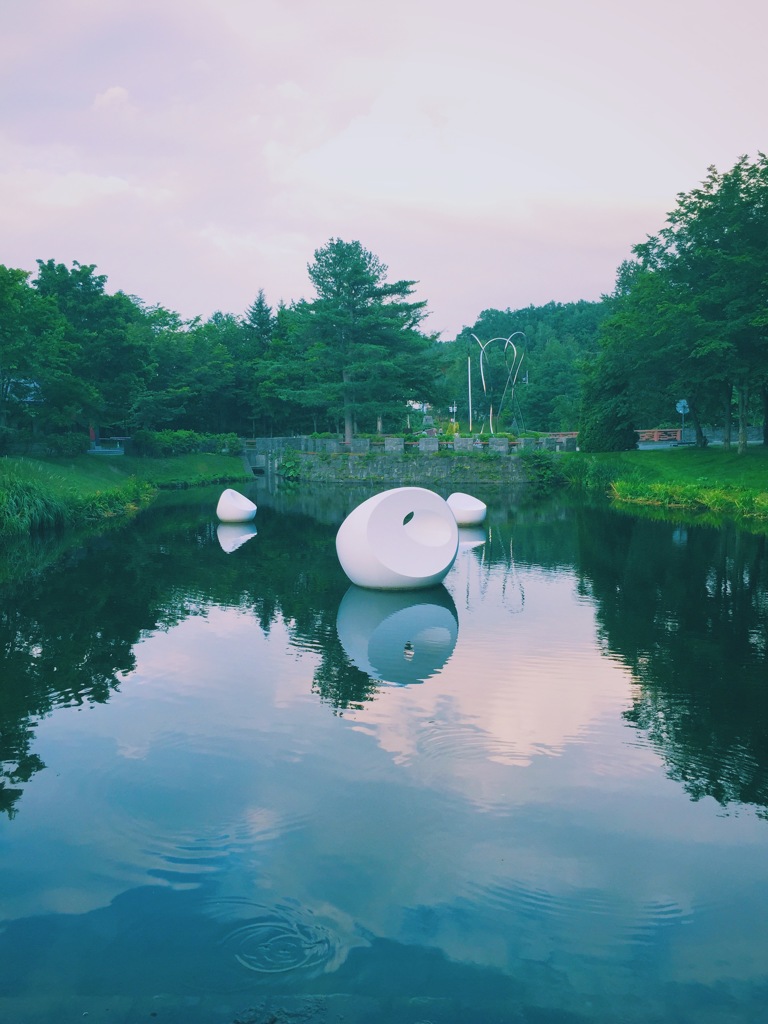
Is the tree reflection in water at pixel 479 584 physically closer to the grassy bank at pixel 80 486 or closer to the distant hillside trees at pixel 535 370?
the grassy bank at pixel 80 486

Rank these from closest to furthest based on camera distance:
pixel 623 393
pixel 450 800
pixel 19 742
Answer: pixel 450 800, pixel 19 742, pixel 623 393

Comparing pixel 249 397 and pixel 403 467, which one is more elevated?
pixel 249 397

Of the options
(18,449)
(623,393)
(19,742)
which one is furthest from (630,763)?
(623,393)

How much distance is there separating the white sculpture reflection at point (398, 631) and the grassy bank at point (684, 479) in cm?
1607

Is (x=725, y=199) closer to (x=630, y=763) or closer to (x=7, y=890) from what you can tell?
(x=630, y=763)

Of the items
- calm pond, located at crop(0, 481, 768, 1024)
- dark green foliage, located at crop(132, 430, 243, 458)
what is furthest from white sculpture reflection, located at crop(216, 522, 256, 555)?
dark green foliage, located at crop(132, 430, 243, 458)

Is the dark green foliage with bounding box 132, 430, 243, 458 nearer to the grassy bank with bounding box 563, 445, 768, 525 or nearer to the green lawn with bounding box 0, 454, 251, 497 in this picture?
the green lawn with bounding box 0, 454, 251, 497

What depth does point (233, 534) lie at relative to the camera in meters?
24.8

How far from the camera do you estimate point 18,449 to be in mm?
36094

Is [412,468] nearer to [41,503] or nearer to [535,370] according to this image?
[41,503]

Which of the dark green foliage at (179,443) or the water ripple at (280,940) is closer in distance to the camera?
the water ripple at (280,940)

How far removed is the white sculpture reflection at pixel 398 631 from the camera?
10.6 meters

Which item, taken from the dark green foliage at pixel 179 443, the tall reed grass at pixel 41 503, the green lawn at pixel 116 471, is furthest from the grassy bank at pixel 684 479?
the dark green foliage at pixel 179 443

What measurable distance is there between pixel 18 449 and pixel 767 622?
3314 cm
